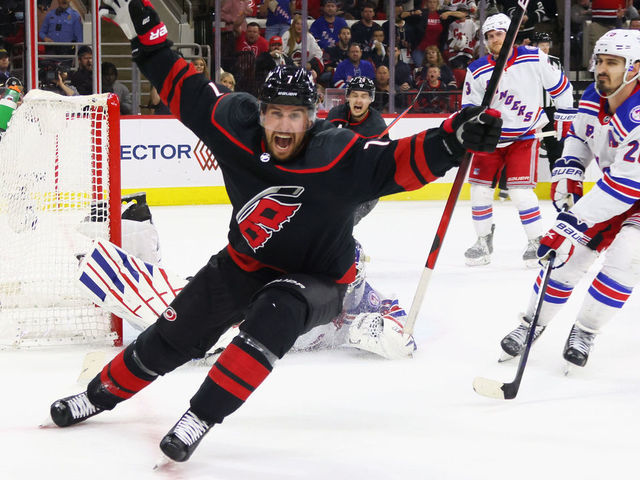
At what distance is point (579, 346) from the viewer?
3381mm

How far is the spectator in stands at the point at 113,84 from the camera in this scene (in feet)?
25.5

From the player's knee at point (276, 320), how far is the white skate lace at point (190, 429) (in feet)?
0.82

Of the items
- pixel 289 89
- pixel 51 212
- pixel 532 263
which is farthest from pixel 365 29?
pixel 289 89

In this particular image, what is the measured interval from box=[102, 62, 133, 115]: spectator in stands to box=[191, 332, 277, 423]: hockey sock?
5780 mm

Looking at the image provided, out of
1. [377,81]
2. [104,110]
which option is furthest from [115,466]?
[377,81]

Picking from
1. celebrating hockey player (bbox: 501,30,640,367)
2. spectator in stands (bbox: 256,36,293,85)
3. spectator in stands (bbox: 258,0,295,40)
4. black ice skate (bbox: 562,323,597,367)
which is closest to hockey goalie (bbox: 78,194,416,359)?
celebrating hockey player (bbox: 501,30,640,367)

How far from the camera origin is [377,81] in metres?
8.62

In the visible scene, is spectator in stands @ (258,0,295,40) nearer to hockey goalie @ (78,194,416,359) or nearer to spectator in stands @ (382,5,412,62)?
spectator in stands @ (382,5,412,62)

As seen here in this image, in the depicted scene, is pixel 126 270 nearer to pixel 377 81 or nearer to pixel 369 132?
pixel 369 132

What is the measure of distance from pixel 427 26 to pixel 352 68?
103 centimetres

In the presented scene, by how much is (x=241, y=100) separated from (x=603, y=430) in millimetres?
1431

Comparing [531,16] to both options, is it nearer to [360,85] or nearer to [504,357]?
[360,85]

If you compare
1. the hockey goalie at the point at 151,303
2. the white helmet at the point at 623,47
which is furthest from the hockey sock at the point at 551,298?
the white helmet at the point at 623,47

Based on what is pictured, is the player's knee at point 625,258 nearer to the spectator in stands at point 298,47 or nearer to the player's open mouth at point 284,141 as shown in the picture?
the player's open mouth at point 284,141
